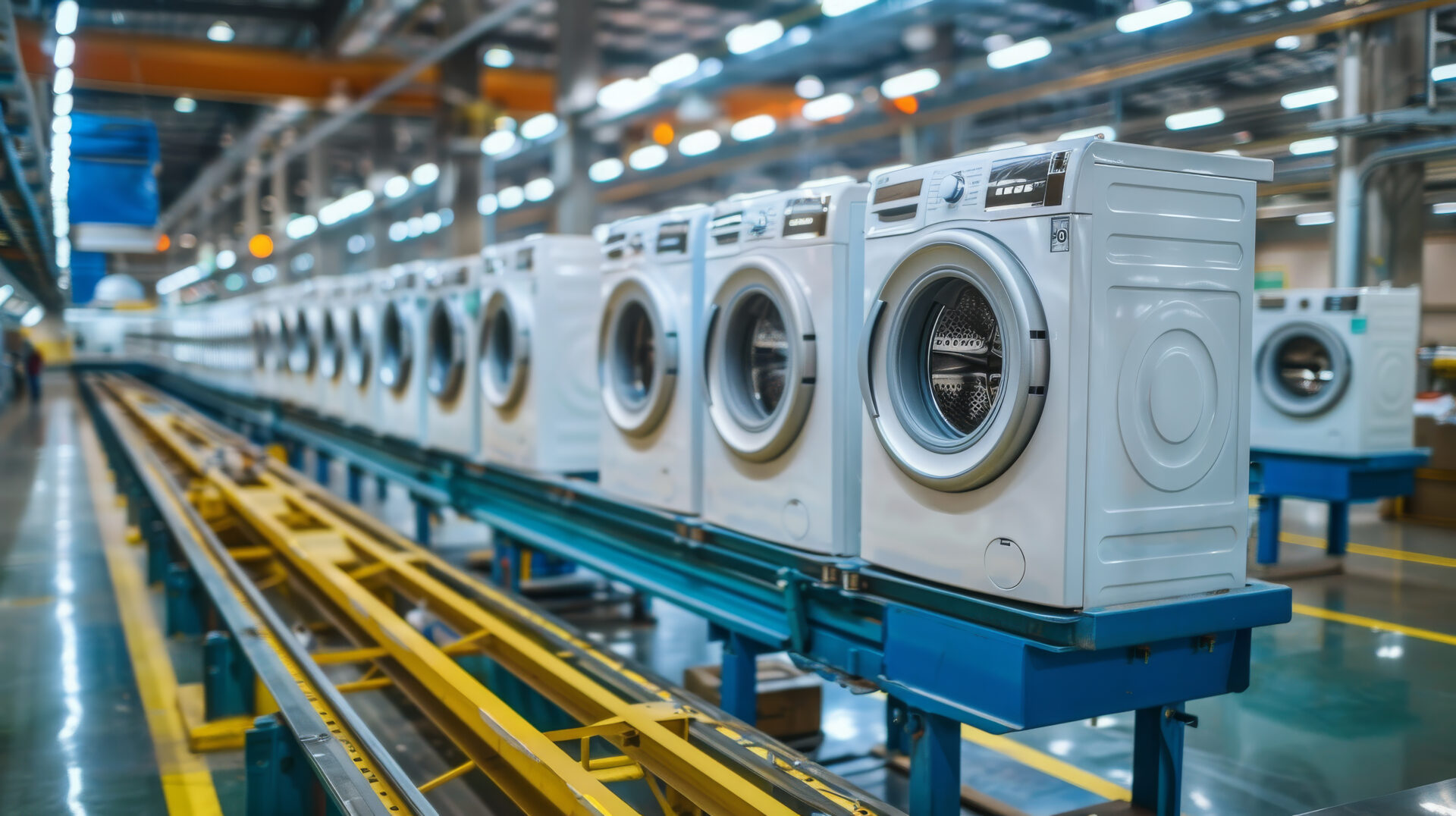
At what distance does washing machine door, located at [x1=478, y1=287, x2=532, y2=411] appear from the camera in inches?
221

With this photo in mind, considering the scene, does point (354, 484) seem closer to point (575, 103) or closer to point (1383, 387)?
point (575, 103)

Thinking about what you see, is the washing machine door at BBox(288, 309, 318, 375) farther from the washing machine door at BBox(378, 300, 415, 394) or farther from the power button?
the power button

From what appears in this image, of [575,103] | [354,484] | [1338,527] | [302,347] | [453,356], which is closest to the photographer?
[453,356]

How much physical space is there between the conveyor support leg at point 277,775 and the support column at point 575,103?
8272mm

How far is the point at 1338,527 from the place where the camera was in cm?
703

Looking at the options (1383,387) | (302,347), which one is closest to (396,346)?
(302,347)

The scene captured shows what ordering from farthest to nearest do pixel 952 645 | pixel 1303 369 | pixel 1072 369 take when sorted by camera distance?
pixel 1303 369 < pixel 952 645 < pixel 1072 369

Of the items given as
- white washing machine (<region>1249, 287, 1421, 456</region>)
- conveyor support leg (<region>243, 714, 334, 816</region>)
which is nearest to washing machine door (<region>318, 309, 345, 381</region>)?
conveyor support leg (<region>243, 714, 334, 816</region>)

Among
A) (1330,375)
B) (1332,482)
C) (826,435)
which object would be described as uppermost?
(1330,375)

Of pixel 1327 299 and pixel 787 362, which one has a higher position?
pixel 1327 299

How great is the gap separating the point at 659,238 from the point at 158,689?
2.92 m

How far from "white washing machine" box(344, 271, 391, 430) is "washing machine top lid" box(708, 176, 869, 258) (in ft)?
16.2

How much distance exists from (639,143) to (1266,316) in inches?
338

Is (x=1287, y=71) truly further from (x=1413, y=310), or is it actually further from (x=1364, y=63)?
(x=1413, y=310)
